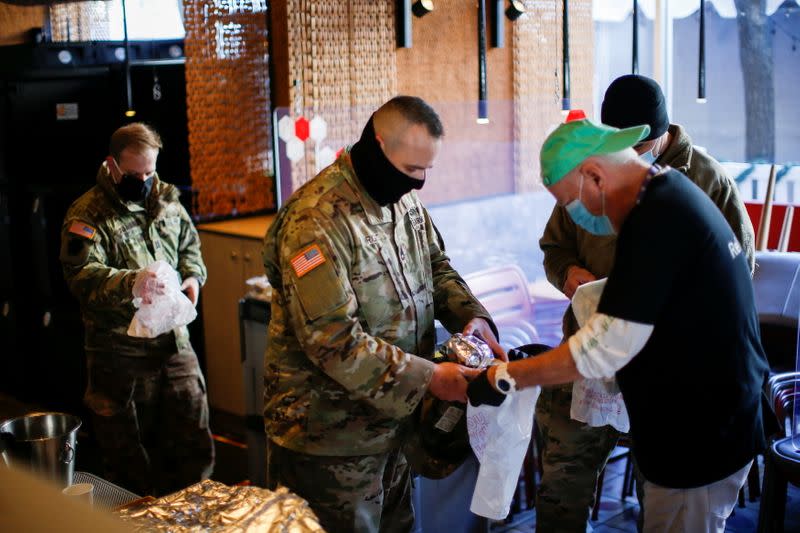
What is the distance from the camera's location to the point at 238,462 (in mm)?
4750

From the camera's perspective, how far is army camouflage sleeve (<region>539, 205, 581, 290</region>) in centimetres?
313

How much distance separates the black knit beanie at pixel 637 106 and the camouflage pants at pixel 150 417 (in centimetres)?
216

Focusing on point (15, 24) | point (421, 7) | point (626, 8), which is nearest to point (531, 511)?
point (421, 7)

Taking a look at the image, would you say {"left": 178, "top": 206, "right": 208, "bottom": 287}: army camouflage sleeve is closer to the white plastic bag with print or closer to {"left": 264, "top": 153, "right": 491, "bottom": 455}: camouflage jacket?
{"left": 264, "top": 153, "right": 491, "bottom": 455}: camouflage jacket

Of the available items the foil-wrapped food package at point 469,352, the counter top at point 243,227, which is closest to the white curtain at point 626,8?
the counter top at point 243,227

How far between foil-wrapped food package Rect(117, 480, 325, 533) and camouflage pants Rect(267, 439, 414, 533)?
1.82ft

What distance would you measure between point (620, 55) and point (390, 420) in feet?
11.7

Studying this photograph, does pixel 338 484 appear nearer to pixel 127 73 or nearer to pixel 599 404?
pixel 599 404

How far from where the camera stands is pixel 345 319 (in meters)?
2.38

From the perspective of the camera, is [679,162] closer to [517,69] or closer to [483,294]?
[483,294]

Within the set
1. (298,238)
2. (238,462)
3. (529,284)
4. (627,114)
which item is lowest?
(238,462)

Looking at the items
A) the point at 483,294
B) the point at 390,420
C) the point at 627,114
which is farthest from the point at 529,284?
the point at 390,420

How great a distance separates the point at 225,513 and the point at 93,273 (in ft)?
6.82

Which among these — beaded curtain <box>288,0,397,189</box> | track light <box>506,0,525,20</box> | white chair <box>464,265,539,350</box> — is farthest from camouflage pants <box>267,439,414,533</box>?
track light <box>506,0,525,20</box>
